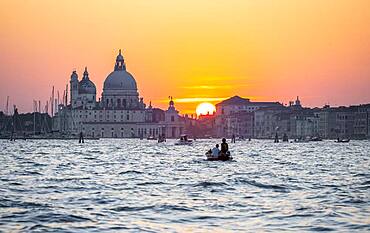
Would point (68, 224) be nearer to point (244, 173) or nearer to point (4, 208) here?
point (4, 208)

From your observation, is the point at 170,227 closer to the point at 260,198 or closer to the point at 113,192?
the point at 260,198

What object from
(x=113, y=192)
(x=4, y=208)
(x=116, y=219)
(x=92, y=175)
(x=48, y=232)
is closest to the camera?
(x=48, y=232)

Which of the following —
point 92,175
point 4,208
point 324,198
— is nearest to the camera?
point 4,208

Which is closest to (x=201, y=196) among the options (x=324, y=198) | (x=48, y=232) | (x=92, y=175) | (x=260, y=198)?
(x=260, y=198)

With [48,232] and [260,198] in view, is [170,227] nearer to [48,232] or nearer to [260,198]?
[48,232]

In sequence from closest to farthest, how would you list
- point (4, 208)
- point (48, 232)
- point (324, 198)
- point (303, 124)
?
1. point (48, 232)
2. point (4, 208)
3. point (324, 198)
4. point (303, 124)

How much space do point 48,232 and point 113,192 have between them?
8.01m

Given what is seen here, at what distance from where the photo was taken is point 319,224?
17375 millimetres

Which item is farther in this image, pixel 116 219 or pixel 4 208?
pixel 4 208

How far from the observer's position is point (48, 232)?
16.5 metres

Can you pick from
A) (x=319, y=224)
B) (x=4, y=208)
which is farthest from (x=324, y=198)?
(x=4, y=208)

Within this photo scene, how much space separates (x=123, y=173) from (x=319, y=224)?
17.9 meters

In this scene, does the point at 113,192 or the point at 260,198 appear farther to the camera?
the point at 113,192

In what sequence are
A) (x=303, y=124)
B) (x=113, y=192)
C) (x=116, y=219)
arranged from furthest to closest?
(x=303, y=124) → (x=113, y=192) → (x=116, y=219)
